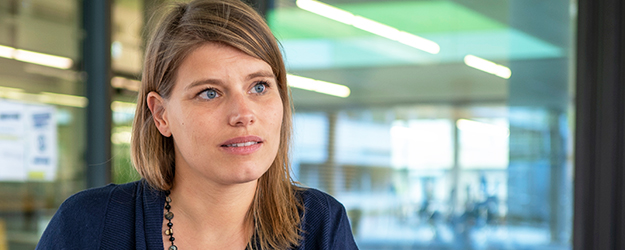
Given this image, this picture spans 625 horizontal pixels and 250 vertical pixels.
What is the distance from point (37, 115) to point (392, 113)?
6.88 ft

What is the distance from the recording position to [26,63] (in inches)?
135

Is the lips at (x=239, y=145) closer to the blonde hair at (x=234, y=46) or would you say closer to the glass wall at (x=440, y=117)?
the blonde hair at (x=234, y=46)

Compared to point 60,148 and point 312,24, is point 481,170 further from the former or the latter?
point 60,148

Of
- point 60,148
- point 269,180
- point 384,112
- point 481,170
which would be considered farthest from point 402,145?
point 60,148

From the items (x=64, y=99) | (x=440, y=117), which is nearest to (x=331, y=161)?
(x=440, y=117)

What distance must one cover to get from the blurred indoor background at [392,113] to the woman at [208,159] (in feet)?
3.48

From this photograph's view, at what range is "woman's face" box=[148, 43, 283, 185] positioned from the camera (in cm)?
111

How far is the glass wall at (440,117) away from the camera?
2.57m

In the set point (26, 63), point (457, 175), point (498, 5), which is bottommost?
point (457, 175)

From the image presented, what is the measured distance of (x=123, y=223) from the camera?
4.08 ft

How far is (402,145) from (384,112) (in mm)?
196

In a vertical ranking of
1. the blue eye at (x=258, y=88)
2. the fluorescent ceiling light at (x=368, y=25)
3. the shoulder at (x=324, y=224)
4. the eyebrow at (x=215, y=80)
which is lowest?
the shoulder at (x=324, y=224)

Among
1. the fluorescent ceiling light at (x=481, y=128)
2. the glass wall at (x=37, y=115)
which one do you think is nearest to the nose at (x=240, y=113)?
the fluorescent ceiling light at (x=481, y=128)

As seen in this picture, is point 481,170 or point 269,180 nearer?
point 269,180
